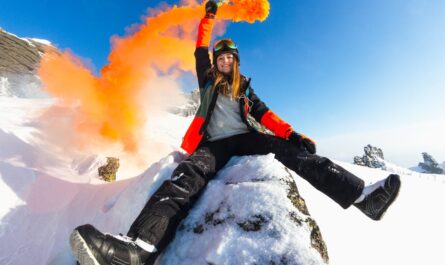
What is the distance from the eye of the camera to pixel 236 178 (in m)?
3.30

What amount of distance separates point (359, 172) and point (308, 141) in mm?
4589

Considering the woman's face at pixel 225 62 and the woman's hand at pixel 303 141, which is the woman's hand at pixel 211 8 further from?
the woman's hand at pixel 303 141

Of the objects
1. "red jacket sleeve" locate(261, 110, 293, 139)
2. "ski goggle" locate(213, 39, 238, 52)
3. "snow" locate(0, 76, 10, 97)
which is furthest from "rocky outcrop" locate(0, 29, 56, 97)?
"red jacket sleeve" locate(261, 110, 293, 139)

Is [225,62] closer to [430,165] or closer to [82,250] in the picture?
[82,250]

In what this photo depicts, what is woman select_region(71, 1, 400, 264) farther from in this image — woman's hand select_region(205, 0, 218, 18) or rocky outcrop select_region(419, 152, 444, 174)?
rocky outcrop select_region(419, 152, 444, 174)

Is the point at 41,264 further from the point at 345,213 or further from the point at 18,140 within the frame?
the point at 345,213

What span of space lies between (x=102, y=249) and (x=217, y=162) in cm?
198

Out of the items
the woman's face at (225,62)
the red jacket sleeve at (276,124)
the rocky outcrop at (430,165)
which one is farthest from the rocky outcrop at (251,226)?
the rocky outcrop at (430,165)

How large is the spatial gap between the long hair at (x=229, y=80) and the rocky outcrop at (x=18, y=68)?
1292 cm

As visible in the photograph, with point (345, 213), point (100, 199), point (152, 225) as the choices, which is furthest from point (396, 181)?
point (100, 199)

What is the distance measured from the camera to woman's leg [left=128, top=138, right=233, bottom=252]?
260cm

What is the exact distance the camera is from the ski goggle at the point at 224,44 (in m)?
4.83

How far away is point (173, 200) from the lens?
290 cm

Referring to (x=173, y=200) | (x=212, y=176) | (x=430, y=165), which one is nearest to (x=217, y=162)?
(x=212, y=176)
